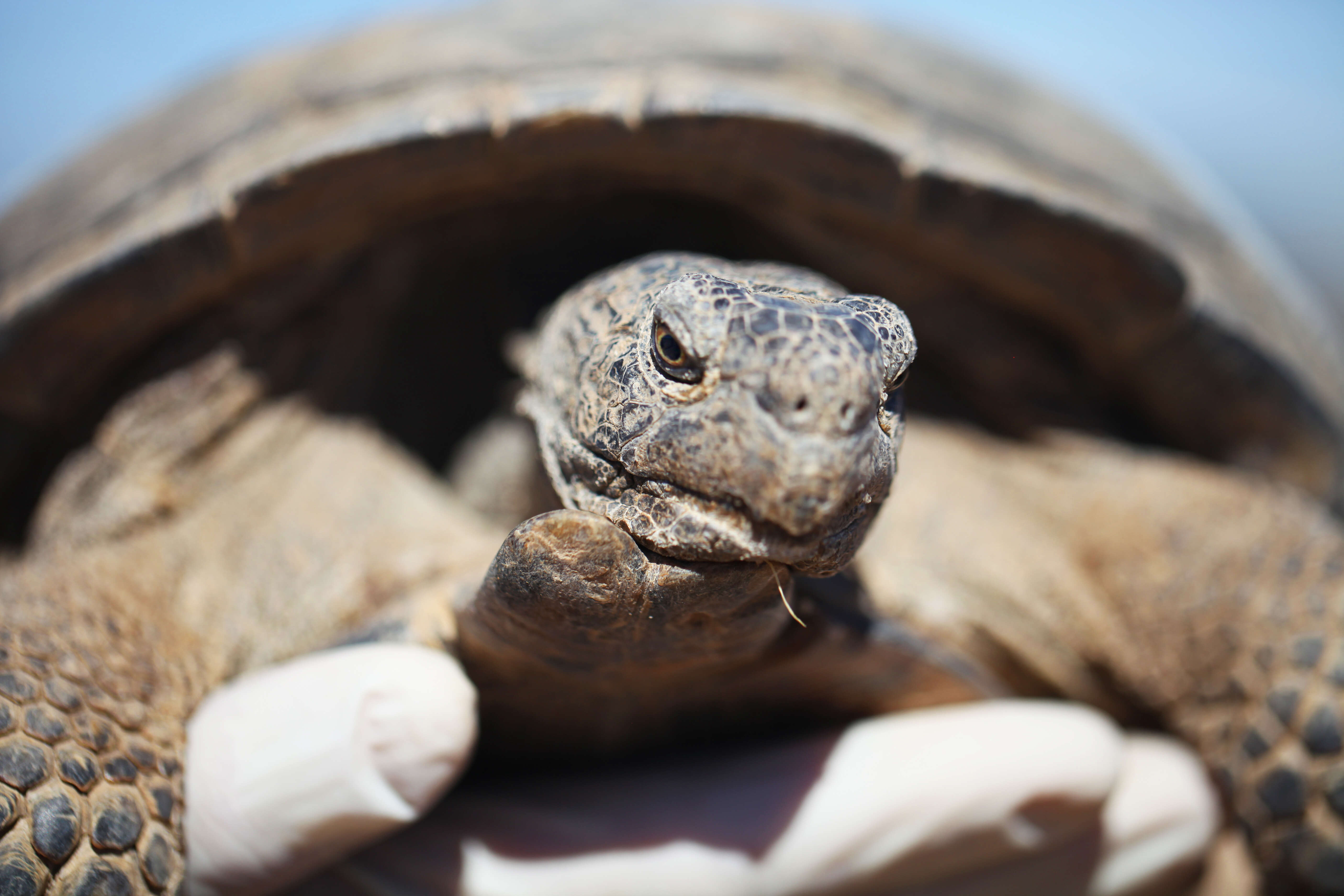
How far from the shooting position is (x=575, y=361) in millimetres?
1191

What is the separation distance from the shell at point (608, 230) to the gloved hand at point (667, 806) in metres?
0.90

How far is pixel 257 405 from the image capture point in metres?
1.97

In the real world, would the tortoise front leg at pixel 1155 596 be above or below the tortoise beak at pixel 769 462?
above

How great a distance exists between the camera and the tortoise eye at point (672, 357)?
94 cm

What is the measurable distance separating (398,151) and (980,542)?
1563 millimetres

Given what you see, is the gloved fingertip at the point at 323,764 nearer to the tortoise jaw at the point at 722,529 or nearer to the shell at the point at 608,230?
the tortoise jaw at the point at 722,529

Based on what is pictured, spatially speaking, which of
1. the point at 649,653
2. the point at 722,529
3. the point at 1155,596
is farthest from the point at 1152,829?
the point at 722,529

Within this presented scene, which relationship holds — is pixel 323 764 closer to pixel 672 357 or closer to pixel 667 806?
pixel 667 806

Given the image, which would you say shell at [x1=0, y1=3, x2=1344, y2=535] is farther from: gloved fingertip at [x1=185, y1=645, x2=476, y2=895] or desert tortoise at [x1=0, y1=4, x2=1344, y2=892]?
gloved fingertip at [x1=185, y1=645, x2=476, y2=895]

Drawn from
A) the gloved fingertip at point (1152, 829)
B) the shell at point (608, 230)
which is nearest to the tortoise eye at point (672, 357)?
the shell at point (608, 230)

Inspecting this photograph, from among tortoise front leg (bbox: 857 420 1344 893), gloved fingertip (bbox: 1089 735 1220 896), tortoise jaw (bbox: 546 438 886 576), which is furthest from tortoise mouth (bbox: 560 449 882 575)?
gloved fingertip (bbox: 1089 735 1220 896)

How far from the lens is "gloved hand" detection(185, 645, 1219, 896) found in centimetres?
128

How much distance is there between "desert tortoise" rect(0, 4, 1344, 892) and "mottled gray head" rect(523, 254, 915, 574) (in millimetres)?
191

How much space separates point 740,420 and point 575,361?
1.33 feet
